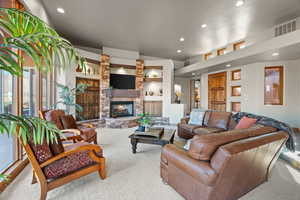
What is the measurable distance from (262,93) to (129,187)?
591cm

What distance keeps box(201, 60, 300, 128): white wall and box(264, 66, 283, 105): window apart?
4.7 inches

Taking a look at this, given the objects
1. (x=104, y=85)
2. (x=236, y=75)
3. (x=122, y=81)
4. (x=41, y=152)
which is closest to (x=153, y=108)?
(x=122, y=81)

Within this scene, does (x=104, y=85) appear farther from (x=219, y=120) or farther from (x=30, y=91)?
(x=219, y=120)

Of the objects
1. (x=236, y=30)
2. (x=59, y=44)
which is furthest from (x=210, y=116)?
(x=59, y=44)

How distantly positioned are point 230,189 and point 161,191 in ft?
2.81

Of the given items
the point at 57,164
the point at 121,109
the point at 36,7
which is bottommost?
the point at 57,164

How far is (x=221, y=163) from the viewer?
3.96ft

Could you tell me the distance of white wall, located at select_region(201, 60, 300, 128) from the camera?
15.2ft

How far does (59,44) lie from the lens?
86cm

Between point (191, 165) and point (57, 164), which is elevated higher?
point (191, 165)

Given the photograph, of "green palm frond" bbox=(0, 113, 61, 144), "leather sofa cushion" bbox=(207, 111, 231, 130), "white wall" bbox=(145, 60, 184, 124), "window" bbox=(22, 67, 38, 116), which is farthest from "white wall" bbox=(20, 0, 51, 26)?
"leather sofa cushion" bbox=(207, 111, 231, 130)

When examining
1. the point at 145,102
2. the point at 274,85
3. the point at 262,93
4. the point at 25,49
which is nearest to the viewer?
the point at 25,49

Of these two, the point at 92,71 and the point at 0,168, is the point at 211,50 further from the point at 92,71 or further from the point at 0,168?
the point at 0,168

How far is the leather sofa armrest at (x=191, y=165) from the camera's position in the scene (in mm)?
1250
